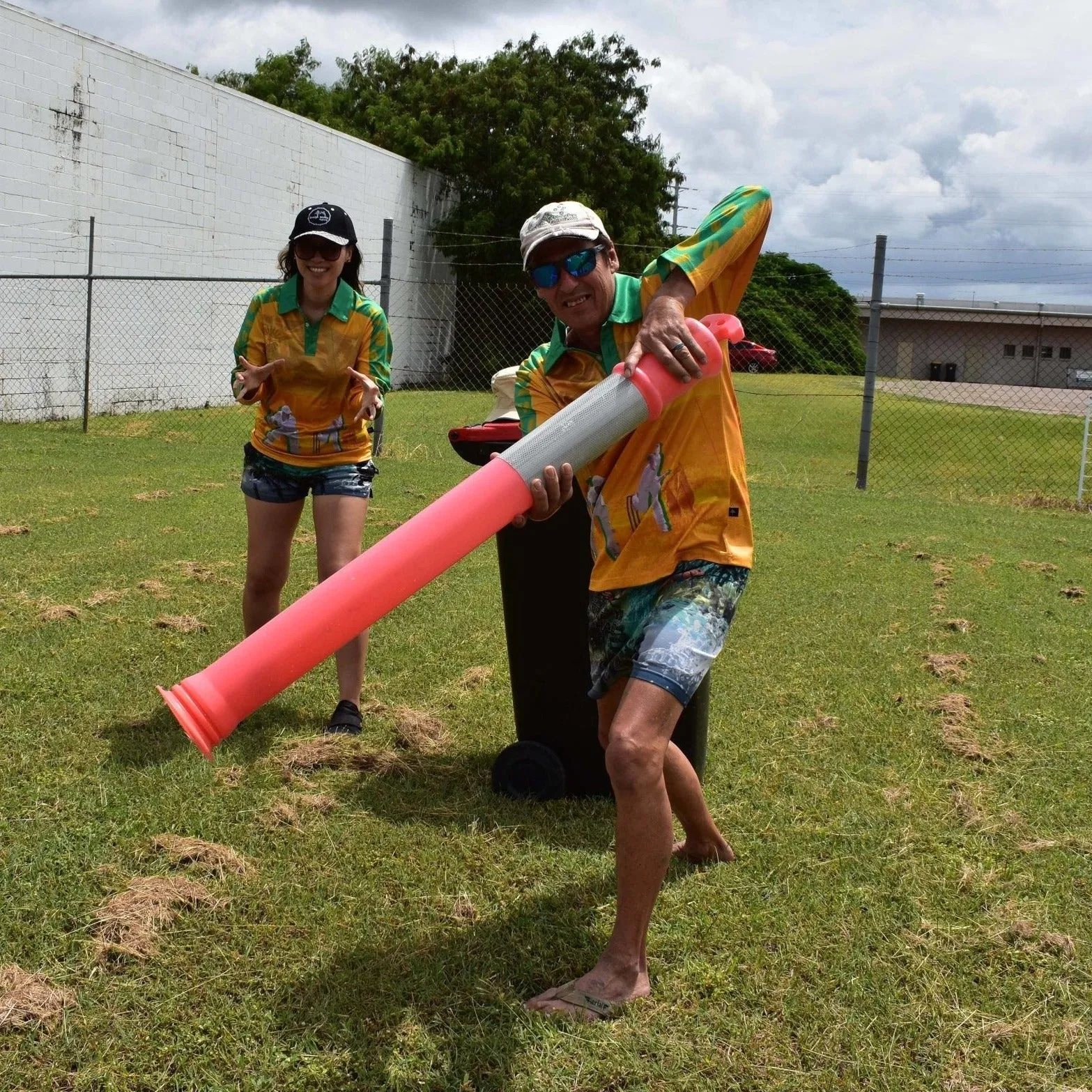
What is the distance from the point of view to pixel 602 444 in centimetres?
274

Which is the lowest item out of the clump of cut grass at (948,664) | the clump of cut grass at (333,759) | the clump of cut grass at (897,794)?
the clump of cut grass at (333,759)

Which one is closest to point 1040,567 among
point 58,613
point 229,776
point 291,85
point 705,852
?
point 705,852

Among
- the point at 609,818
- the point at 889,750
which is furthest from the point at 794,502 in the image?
the point at 609,818

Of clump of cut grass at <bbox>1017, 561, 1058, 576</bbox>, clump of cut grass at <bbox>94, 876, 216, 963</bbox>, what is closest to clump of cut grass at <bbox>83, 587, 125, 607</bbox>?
clump of cut grass at <bbox>94, 876, 216, 963</bbox>

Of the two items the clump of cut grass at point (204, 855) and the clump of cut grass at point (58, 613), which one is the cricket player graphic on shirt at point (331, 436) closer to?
the clump of cut grass at point (204, 855)

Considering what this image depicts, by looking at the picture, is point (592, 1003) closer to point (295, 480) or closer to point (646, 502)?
point (646, 502)

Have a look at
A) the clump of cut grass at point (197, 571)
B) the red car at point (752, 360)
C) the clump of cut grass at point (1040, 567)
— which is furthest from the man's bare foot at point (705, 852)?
the red car at point (752, 360)

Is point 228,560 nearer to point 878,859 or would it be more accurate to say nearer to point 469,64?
point 878,859

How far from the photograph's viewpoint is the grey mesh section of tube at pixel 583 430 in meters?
2.69

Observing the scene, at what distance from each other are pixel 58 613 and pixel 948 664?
472cm

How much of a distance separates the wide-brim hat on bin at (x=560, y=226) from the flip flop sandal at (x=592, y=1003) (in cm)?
180

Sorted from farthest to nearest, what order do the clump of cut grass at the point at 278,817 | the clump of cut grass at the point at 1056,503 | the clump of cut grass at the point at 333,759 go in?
the clump of cut grass at the point at 1056,503, the clump of cut grass at the point at 333,759, the clump of cut grass at the point at 278,817

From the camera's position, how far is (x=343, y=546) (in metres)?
4.77

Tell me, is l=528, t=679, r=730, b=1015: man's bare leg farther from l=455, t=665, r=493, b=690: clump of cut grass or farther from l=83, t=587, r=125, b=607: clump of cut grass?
l=83, t=587, r=125, b=607: clump of cut grass
